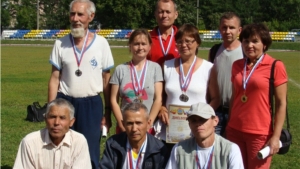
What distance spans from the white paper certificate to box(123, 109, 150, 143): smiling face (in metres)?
0.53

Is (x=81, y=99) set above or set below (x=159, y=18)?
below

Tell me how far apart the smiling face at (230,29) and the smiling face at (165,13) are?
1.98 ft

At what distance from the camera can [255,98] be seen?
16.0 ft

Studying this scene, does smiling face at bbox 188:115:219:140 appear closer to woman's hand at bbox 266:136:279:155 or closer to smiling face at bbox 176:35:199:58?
woman's hand at bbox 266:136:279:155

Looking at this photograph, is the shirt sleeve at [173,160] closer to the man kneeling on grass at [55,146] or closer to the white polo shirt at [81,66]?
the man kneeling on grass at [55,146]

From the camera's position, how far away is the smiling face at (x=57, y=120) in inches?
199

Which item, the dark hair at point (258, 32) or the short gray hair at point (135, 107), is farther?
the short gray hair at point (135, 107)

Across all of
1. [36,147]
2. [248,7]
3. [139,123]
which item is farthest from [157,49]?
[248,7]

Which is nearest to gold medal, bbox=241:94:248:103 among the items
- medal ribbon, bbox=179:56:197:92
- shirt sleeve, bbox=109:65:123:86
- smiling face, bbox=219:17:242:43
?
medal ribbon, bbox=179:56:197:92

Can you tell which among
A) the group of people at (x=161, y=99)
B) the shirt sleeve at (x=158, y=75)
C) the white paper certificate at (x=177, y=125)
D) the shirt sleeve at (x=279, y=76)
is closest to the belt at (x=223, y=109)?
the group of people at (x=161, y=99)

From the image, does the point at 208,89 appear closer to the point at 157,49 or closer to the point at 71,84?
the point at 157,49

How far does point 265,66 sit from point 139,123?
1.32m

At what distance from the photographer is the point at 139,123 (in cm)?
499

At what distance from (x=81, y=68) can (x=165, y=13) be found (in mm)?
1133
